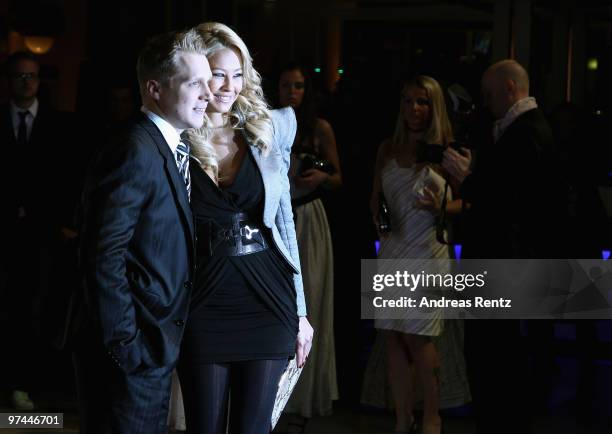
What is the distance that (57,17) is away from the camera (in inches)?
417

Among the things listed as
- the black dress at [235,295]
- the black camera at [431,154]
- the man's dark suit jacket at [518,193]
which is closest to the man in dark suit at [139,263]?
the black dress at [235,295]

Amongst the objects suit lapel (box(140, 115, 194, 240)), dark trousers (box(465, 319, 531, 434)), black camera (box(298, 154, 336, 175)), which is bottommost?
dark trousers (box(465, 319, 531, 434))

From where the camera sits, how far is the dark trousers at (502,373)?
439 centimetres

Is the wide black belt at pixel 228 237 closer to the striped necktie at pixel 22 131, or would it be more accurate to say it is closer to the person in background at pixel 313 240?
the person in background at pixel 313 240

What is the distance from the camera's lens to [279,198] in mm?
2957

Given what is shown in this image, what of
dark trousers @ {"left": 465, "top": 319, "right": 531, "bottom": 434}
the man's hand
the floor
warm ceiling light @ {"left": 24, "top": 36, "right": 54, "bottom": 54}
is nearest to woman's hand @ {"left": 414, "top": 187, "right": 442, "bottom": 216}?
the man's hand

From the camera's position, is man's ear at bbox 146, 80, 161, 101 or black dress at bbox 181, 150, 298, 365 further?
black dress at bbox 181, 150, 298, 365

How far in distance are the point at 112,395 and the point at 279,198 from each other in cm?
81

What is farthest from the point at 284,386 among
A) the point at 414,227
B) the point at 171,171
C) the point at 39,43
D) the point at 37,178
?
the point at 39,43

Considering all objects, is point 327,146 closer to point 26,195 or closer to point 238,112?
point 26,195

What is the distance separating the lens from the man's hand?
14.9 feet

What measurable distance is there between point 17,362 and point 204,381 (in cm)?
307

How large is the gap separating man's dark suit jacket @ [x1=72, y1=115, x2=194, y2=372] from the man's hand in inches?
87.9

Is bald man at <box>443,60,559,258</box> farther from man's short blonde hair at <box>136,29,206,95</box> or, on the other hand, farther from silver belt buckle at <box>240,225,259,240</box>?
man's short blonde hair at <box>136,29,206,95</box>
